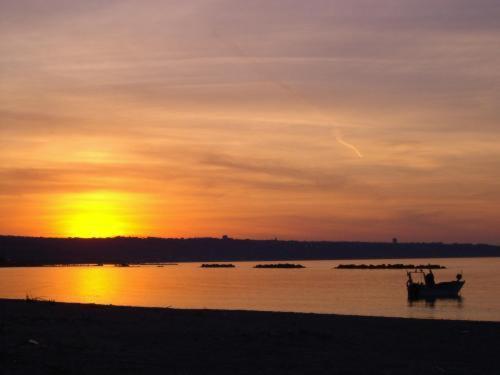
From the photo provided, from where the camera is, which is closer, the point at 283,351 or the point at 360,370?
the point at 360,370

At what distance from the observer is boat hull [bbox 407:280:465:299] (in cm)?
7019

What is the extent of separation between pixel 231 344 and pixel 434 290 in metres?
54.4

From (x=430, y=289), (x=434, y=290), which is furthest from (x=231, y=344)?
(x=434, y=290)

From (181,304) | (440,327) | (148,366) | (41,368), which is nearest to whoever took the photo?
(41,368)

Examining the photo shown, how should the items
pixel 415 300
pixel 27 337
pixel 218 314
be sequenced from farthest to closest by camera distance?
pixel 415 300 < pixel 218 314 < pixel 27 337

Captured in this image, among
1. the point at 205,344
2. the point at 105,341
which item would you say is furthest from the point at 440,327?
the point at 105,341

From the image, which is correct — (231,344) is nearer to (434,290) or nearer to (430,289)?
(430,289)

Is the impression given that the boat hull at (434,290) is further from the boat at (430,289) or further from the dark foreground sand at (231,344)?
the dark foreground sand at (231,344)

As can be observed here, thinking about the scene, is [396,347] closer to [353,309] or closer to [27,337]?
[27,337]

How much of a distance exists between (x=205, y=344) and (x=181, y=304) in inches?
1627

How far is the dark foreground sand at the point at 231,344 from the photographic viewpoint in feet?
55.9

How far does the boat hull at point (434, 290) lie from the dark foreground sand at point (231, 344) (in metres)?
39.9

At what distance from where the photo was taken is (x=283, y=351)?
2034 cm

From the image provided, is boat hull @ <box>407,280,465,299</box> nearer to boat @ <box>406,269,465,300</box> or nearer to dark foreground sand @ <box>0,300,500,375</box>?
boat @ <box>406,269,465,300</box>
